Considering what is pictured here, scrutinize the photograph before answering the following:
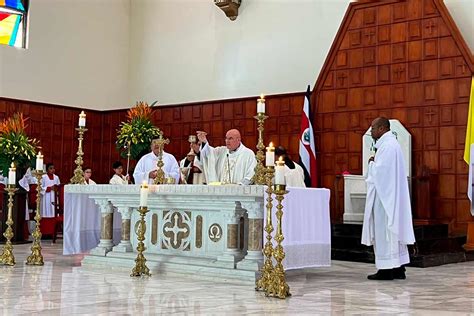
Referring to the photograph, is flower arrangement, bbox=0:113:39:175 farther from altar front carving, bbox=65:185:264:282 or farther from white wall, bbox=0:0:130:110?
altar front carving, bbox=65:185:264:282

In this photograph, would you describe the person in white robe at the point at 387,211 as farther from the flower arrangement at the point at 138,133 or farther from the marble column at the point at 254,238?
the flower arrangement at the point at 138,133

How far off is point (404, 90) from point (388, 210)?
19.3 feet

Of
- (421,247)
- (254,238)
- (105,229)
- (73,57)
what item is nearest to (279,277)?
(254,238)

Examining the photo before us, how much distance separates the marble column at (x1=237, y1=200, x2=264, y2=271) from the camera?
22.6 ft

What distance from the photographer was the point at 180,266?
755 centimetres

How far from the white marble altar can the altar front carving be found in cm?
447

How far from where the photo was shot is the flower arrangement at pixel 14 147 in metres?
12.3

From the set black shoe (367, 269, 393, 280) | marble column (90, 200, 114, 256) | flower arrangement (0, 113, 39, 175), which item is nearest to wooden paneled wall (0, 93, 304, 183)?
flower arrangement (0, 113, 39, 175)

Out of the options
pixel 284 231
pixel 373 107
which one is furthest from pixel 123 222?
pixel 373 107

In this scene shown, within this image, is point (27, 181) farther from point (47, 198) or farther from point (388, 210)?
point (388, 210)

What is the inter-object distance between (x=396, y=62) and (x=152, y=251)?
22.5 feet

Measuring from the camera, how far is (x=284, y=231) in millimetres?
6965

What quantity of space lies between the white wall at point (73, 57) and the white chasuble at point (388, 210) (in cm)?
1073

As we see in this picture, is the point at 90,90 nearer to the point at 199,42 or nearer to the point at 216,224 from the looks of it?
the point at 199,42
